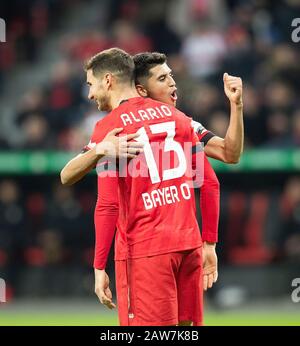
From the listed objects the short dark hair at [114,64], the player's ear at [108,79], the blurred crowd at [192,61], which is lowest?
the player's ear at [108,79]

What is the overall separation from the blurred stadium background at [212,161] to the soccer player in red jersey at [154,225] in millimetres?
5275

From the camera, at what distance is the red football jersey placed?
582 centimetres

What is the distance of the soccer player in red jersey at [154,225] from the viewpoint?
579cm

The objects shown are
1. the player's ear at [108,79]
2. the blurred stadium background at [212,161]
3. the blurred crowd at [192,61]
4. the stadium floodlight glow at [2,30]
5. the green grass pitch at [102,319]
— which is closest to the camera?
the player's ear at [108,79]

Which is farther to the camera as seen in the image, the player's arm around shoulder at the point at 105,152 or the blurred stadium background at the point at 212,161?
the blurred stadium background at the point at 212,161

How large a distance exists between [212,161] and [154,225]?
735cm

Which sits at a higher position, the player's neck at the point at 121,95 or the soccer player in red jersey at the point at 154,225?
the player's neck at the point at 121,95

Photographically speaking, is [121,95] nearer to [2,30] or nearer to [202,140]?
[202,140]

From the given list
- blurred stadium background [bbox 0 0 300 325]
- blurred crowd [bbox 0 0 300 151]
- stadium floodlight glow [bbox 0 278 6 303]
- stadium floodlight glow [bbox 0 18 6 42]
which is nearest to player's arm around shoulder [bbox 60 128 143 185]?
blurred stadium background [bbox 0 0 300 325]

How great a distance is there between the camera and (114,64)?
6.02 m

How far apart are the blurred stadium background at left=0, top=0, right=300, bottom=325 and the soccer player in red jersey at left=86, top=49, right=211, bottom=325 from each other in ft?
17.3

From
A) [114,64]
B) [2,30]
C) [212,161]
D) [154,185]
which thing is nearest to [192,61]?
[212,161]

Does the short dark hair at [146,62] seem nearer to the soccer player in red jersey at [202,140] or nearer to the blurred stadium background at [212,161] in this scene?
the soccer player in red jersey at [202,140]

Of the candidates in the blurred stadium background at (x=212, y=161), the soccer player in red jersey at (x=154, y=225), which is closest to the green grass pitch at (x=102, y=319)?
the blurred stadium background at (x=212, y=161)
